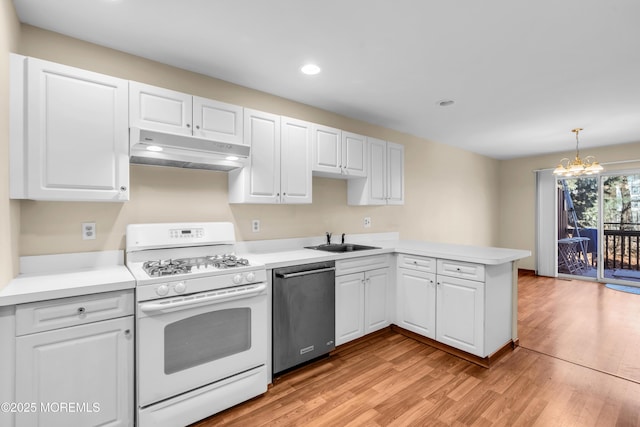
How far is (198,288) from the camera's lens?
1.92m

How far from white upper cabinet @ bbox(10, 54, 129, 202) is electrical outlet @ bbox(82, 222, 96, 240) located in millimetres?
322

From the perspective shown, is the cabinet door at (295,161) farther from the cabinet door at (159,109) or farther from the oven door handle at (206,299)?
the oven door handle at (206,299)

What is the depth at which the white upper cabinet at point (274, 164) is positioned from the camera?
8.64 ft

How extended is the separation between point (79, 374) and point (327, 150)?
254cm

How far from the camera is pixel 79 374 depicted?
160 centimetres

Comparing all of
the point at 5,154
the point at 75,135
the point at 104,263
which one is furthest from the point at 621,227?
the point at 5,154

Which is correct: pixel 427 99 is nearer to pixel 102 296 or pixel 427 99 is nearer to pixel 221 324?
pixel 221 324

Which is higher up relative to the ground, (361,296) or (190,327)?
(190,327)

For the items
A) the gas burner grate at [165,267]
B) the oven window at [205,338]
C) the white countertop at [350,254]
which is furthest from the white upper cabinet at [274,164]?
the oven window at [205,338]

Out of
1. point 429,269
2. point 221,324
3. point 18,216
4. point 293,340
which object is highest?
point 18,216

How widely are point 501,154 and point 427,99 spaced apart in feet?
12.4

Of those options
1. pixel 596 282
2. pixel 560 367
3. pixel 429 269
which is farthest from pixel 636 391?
pixel 596 282

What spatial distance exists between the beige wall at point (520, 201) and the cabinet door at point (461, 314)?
4613 mm

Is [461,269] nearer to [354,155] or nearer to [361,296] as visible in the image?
[361,296]
